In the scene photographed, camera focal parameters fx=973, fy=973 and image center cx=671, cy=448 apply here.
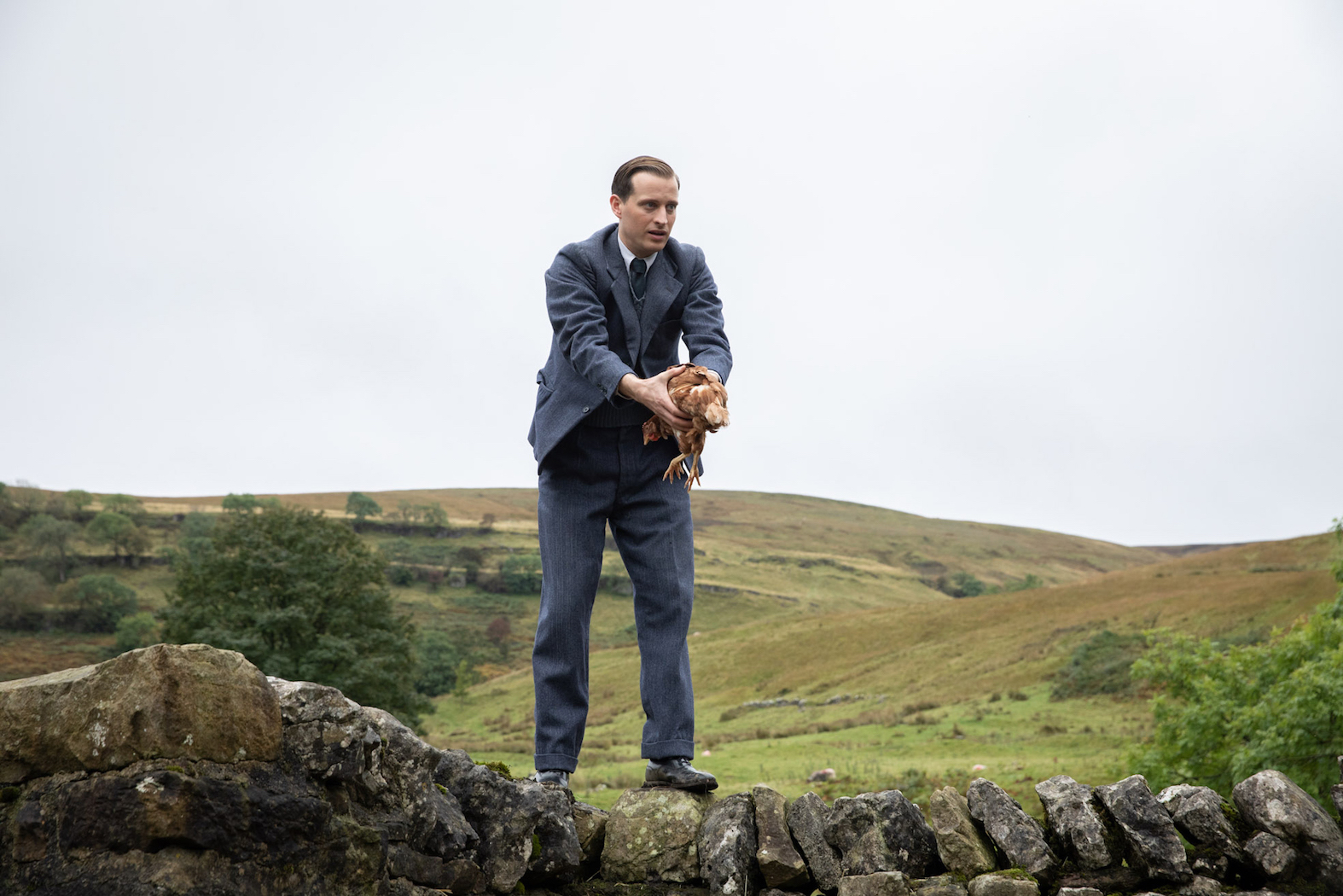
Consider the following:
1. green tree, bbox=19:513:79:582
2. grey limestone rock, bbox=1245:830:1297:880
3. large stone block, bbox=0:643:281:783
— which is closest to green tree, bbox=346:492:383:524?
green tree, bbox=19:513:79:582

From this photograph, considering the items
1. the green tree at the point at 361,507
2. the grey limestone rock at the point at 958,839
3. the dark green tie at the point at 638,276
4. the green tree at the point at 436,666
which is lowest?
the green tree at the point at 436,666

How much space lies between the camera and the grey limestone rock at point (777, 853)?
11.4 feet

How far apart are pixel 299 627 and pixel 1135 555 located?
531 ft

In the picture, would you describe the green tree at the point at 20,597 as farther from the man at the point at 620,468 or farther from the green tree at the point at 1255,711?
the man at the point at 620,468

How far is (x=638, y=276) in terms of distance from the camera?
168 inches

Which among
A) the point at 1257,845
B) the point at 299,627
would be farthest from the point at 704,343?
the point at 299,627

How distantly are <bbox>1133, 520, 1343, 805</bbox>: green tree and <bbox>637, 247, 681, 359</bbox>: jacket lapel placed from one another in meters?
8.14

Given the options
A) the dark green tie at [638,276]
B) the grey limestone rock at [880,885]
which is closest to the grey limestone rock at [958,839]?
the grey limestone rock at [880,885]

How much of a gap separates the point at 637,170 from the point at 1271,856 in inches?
139

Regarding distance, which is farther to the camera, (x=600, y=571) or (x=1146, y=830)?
(x=600, y=571)

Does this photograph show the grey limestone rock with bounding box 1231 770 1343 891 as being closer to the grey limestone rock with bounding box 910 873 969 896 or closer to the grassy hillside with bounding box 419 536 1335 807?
the grey limestone rock with bounding box 910 873 969 896

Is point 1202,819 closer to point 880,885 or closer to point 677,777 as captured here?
point 880,885

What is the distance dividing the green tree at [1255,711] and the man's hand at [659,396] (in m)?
8.27

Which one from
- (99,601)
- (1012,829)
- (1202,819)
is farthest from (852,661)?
(99,601)
